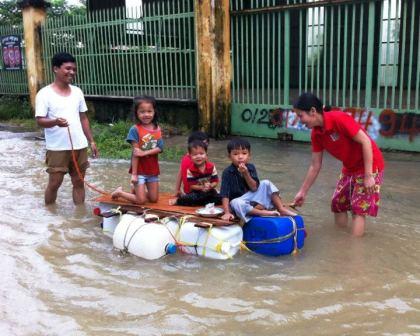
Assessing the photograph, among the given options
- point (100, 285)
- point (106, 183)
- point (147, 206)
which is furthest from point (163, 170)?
point (100, 285)

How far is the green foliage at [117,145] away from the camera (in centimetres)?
850

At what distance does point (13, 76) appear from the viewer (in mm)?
14781

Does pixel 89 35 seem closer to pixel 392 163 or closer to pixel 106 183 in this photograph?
pixel 106 183

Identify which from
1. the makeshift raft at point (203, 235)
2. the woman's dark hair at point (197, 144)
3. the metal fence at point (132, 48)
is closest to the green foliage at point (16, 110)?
the metal fence at point (132, 48)

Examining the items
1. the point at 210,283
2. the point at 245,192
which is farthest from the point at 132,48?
the point at 210,283

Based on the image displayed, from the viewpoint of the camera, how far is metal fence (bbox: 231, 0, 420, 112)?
7.83m

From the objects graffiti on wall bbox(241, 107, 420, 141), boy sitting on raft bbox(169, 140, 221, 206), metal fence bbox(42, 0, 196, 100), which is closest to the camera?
boy sitting on raft bbox(169, 140, 221, 206)

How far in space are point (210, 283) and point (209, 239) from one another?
18.4 inches

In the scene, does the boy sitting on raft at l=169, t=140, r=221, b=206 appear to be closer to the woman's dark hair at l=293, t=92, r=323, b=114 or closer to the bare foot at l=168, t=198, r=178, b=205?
the bare foot at l=168, t=198, r=178, b=205

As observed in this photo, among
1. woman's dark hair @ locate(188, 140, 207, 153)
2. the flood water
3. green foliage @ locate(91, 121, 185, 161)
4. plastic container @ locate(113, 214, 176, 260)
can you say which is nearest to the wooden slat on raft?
plastic container @ locate(113, 214, 176, 260)

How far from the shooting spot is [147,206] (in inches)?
185

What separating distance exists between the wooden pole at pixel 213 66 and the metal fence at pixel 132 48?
61cm

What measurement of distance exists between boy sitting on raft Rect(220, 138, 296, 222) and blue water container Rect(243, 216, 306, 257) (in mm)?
96

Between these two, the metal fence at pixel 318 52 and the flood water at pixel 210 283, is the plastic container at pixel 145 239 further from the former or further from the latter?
the metal fence at pixel 318 52
